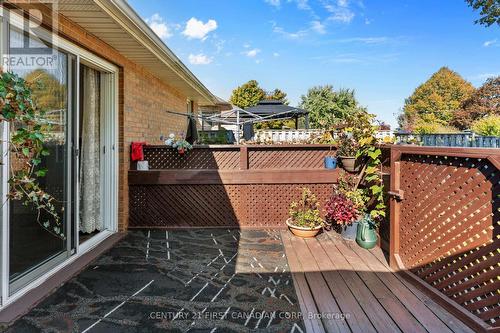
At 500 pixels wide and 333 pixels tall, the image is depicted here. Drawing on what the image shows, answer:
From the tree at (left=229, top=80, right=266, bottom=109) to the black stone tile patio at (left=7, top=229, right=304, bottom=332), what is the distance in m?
26.8

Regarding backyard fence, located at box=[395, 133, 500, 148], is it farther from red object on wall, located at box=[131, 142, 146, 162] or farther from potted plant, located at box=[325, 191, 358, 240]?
red object on wall, located at box=[131, 142, 146, 162]

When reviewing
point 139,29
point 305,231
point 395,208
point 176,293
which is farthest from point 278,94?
point 176,293

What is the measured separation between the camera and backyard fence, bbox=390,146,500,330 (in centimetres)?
231

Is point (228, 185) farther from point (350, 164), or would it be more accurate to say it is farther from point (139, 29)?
point (139, 29)

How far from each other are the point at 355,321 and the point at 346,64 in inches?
1145

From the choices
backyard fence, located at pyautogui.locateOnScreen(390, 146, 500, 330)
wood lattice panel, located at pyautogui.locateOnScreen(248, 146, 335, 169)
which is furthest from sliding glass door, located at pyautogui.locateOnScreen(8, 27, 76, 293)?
backyard fence, located at pyautogui.locateOnScreen(390, 146, 500, 330)

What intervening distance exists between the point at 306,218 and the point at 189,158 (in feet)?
6.90

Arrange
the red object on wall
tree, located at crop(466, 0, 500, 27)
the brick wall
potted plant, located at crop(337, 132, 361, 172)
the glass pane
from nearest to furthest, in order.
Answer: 1. the glass pane
2. the brick wall
3. potted plant, located at crop(337, 132, 361, 172)
4. the red object on wall
5. tree, located at crop(466, 0, 500, 27)

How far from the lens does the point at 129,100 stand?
515 centimetres

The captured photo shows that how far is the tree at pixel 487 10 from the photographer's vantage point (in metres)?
12.1

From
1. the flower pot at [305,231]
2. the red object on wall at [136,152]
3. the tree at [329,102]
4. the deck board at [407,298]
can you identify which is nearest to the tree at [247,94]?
the tree at [329,102]

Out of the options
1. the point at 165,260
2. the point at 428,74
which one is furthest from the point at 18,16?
the point at 428,74

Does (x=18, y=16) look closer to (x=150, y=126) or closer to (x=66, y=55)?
(x=66, y=55)

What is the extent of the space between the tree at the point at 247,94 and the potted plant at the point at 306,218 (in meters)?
25.6
